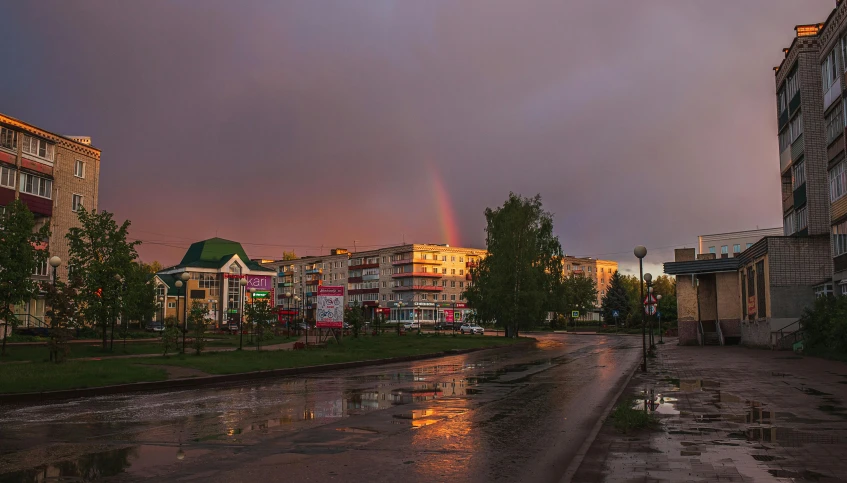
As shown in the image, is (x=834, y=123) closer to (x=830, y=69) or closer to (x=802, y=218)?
(x=830, y=69)

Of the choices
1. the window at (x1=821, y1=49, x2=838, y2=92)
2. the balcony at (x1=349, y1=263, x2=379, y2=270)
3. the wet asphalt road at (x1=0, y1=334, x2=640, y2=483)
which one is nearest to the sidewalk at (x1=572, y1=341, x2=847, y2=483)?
the wet asphalt road at (x1=0, y1=334, x2=640, y2=483)

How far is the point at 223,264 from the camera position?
4678 inches

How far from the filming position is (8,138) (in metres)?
46.2

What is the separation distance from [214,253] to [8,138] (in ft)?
268

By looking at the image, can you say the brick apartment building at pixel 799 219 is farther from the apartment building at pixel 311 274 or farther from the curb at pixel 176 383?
the apartment building at pixel 311 274

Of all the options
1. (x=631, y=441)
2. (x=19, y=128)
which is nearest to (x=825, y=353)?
(x=631, y=441)

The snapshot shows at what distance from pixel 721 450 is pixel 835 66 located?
3224 centimetres

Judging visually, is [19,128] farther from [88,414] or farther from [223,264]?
[223,264]

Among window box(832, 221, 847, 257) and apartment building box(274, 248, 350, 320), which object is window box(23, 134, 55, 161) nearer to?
window box(832, 221, 847, 257)

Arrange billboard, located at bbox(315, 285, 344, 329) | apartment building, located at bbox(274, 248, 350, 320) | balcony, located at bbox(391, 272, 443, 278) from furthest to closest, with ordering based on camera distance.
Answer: apartment building, located at bbox(274, 248, 350, 320)
balcony, located at bbox(391, 272, 443, 278)
billboard, located at bbox(315, 285, 344, 329)

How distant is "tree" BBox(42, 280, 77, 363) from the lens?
21203mm

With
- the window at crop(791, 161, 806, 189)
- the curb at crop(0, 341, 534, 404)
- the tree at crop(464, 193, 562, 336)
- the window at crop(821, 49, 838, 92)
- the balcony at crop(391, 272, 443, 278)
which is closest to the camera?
the curb at crop(0, 341, 534, 404)

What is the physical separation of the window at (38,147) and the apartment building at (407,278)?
78.9 metres

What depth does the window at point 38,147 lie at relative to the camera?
48.0 m
